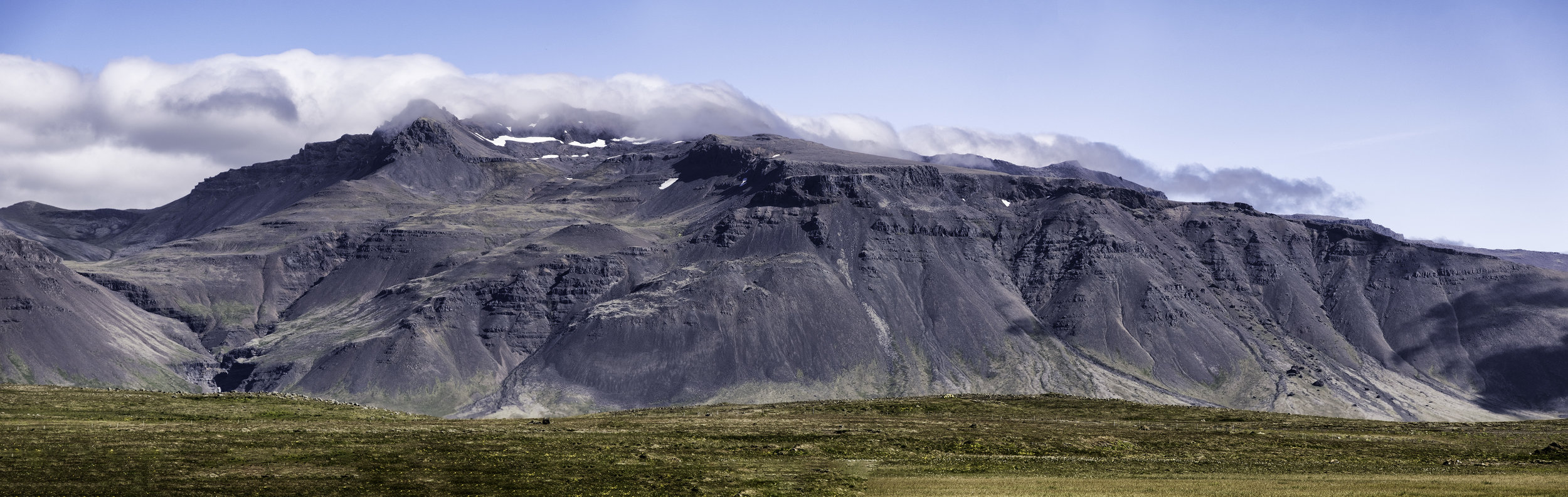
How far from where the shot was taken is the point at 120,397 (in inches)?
3969

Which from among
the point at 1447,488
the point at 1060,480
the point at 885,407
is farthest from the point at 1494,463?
the point at 885,407

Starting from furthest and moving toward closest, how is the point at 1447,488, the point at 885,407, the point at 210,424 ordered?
the point at 885,407
the point at 210,424
the point at 1447,488

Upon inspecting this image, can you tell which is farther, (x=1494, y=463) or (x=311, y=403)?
(x=311, y=403)

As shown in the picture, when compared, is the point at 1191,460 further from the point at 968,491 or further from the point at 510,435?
the point at 510,435

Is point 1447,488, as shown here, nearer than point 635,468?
Yes

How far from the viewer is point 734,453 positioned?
85.1 metres

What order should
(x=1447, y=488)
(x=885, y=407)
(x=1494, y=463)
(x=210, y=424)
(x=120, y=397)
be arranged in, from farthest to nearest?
(x=885, y=407) < (x=120, y=397) < (x=210, y=424) < (x=1494, y=463) < (x=1447, y=488)

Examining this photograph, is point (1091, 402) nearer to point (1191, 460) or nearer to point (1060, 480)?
point (1191, 460)

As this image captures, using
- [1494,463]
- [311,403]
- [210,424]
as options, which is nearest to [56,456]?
[210,424]

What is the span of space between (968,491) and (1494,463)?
123ft

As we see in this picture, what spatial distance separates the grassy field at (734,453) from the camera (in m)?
68.1

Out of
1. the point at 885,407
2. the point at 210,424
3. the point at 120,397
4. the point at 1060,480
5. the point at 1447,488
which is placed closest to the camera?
the point at 1447,488

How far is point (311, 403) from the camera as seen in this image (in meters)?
106

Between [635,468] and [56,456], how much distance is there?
30.7 m
